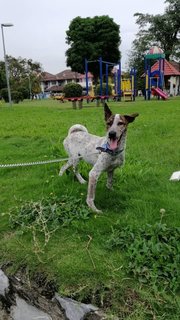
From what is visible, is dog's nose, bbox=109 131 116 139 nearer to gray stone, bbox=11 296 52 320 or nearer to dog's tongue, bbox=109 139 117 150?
dog's tongue, bbox=109 139 117 150

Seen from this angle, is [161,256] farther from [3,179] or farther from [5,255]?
[3,179]

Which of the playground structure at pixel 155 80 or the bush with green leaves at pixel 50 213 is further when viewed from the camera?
the playground structure at pixel 155 80

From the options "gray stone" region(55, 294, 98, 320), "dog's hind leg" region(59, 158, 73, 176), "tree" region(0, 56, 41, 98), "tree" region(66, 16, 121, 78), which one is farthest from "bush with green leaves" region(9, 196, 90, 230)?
"tree" region(0, 56, 41, 98)

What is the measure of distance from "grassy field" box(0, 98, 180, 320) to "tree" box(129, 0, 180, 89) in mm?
42434

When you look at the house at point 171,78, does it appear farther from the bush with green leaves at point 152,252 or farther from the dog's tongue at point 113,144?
the bush with green leaves at point 152,252

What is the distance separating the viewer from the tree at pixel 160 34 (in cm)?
4669

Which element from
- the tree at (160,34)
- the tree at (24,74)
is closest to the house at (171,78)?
the tree at (160,34)

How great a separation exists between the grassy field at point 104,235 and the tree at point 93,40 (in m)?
39.3

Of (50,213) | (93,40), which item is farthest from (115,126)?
(93,40)

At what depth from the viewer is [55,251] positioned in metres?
3.70

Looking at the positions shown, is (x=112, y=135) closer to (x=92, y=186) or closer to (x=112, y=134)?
(x=112, y=134)

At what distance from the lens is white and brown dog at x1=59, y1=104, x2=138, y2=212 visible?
4.02 meters

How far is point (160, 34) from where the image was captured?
4806cm

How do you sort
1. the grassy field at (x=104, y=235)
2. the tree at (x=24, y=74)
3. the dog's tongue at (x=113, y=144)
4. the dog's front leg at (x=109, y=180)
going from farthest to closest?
the tree at (x=24, y=74) < the dog's front leg at (x=109, y=180) < the dog's tongue at (x=113, y=144) < the grassy field at (x=104, y=235)
